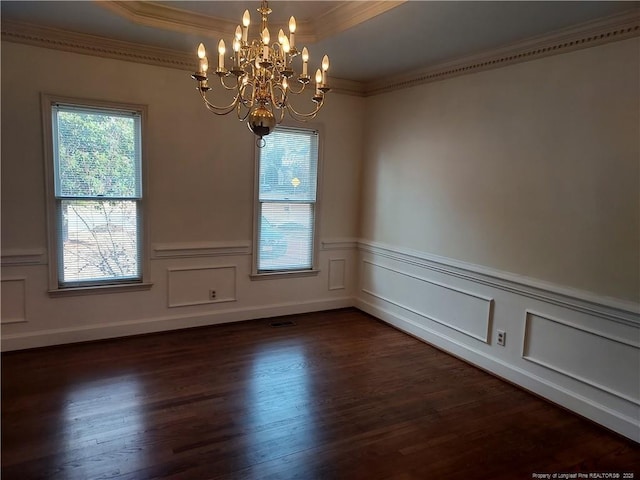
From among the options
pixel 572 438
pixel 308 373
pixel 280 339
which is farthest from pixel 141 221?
pixel 572 438

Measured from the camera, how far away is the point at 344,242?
496 centimetres

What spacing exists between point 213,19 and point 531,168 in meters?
2.60

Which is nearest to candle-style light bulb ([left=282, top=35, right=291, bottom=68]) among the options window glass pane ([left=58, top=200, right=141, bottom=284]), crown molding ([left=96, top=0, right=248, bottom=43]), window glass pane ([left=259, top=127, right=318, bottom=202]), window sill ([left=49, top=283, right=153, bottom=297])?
crown molding ([left=96, top=0, right=248, bottom=43])

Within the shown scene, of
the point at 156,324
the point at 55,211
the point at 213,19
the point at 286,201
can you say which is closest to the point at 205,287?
the point at 156,324

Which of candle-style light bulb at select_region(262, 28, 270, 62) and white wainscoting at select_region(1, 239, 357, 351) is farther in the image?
white wainscoting at select_region(1, 239, 357, 351)

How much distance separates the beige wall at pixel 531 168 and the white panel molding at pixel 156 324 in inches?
49.8

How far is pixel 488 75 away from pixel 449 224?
1.24 meters

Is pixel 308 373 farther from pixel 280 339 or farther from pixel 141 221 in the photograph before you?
pixel 141 221

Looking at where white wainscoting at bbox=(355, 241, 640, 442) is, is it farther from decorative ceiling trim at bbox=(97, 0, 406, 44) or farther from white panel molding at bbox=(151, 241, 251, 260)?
decorative ceiling trim at bbox=(97, 0, 406, 44)

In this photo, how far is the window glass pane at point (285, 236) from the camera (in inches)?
177

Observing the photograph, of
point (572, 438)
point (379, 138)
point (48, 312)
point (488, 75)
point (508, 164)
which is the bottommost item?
point (572, 438)

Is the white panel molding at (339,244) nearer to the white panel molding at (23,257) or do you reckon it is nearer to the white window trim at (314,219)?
the white window trim at (314,219)

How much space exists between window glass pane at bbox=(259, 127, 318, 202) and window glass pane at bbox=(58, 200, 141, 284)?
1.29 meters

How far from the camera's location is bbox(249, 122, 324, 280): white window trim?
4324mm
